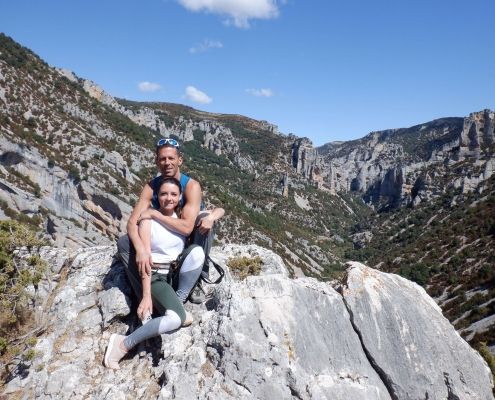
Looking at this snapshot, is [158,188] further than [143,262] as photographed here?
Yes

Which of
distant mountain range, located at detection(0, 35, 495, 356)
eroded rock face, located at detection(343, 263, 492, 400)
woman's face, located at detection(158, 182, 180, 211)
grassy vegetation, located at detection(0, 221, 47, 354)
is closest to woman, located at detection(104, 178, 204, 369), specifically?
woman's face, located at detection(158, 182, 180, 211)

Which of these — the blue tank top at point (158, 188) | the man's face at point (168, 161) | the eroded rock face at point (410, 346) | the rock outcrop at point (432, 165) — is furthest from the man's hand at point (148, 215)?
the rock outcrop at point (432, 165)

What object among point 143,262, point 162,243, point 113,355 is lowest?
point 113,355

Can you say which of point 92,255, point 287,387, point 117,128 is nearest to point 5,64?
point 117,128

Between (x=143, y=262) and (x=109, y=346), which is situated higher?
(x=143, y=262)

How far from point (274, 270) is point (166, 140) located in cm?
330

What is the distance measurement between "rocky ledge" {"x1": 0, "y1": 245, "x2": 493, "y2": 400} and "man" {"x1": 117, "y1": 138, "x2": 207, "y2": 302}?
1.76 feet

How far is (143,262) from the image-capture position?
4.98m

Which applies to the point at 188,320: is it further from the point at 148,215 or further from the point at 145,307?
the point at 148,215

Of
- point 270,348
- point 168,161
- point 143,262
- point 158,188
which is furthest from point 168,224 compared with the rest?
point 270,348

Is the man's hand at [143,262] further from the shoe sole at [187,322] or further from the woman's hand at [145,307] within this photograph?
the shoe sole at [187,322]

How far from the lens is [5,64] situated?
6519 centimetres

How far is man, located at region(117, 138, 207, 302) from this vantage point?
5110 mm

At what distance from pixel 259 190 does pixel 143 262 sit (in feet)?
465
